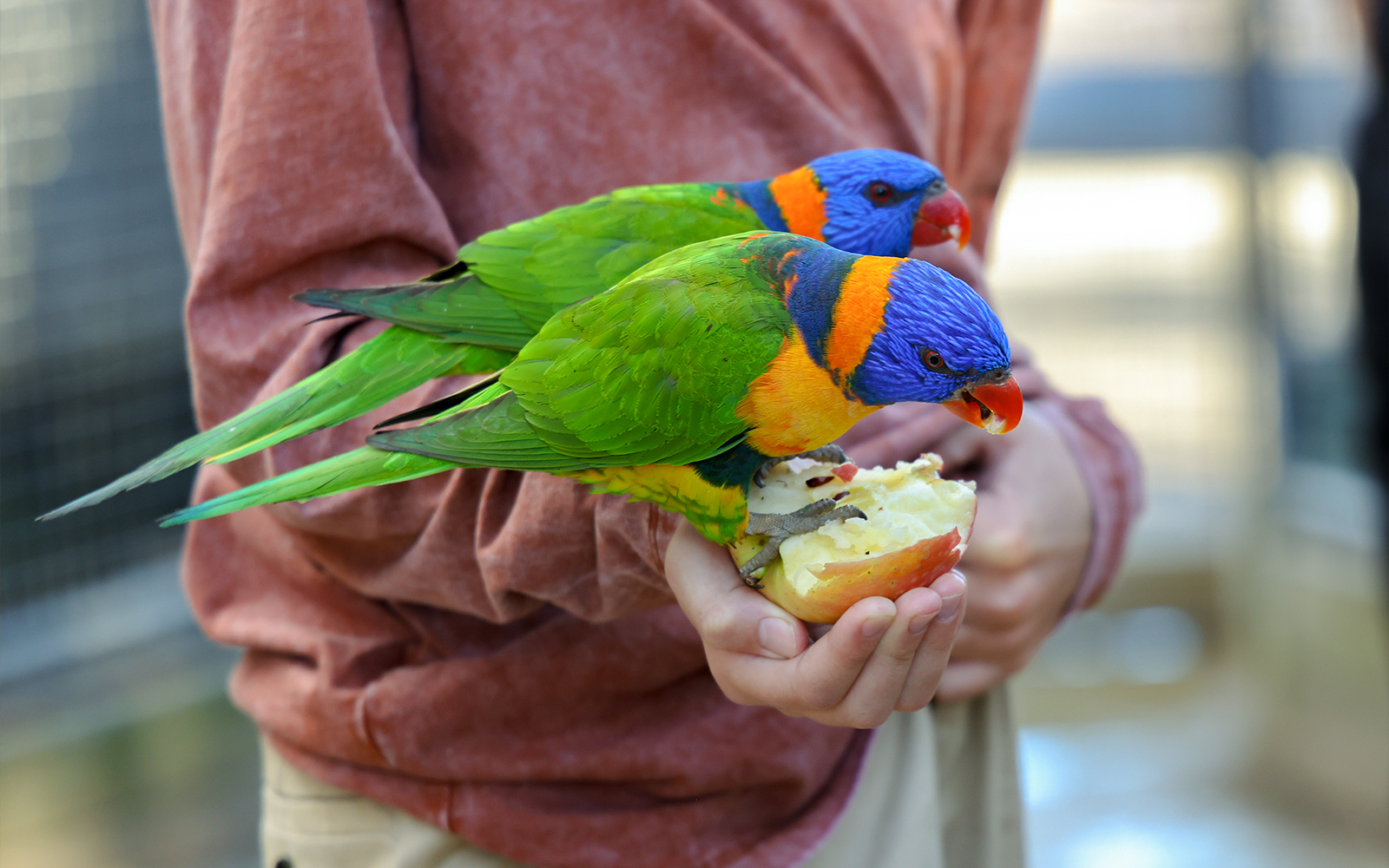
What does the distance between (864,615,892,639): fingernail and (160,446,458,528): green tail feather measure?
337 mm

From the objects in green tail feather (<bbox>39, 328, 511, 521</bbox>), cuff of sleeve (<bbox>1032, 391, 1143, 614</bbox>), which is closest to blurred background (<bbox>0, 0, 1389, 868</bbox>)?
cuff of sleeve (<bbox>1032, 391, 1143, 614</bbox>)

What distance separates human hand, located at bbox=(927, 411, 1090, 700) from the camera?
1.03 metres

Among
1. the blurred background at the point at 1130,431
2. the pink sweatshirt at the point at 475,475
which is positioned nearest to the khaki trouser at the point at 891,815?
the pink sweatshirt at the point at 475,475

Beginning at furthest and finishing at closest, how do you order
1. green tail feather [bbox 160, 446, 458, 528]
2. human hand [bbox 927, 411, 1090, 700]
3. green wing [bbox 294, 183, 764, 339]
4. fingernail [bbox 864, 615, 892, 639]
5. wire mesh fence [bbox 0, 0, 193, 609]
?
wire mesh fence [bbox 0, 0, 193, 609] → human hand [bbox 927, 411, 1090, 700] → green wing [bbox 294, 183, 764, 339] → green tail feather [bbox 160, 446, 458, 528] → fingernail [bbox 864, 615, 892, 639]

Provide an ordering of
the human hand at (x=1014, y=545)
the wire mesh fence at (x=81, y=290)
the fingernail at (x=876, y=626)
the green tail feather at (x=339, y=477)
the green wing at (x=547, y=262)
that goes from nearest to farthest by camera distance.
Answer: the fingernail at (x=876, y=626) < the green tail feather at (x=339, y=477) < the green wing at (x=547, y=262) < the human hand at (x=1014, y=545) < the wire mesh fence at (x=81, y=290)

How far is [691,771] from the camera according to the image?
1.00 metres

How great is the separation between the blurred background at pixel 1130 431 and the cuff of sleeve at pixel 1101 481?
159cm

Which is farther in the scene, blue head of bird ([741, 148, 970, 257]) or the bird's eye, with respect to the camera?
blue head of bird ([741, 148, 970, 257])

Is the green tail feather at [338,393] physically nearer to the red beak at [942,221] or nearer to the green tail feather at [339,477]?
the green tail feather at [339,477]

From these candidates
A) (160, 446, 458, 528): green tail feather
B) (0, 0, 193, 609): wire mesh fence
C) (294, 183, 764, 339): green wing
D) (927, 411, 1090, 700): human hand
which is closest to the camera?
(160, 446, 458, 528): green tail feather

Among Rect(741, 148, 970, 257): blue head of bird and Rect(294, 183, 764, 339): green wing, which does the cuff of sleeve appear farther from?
Rect(294, 183, 764, 339): green wing

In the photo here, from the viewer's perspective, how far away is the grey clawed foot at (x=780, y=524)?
2.75 feet

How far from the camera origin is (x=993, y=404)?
80 cm

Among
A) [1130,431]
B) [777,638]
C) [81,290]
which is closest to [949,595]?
[777,638]
